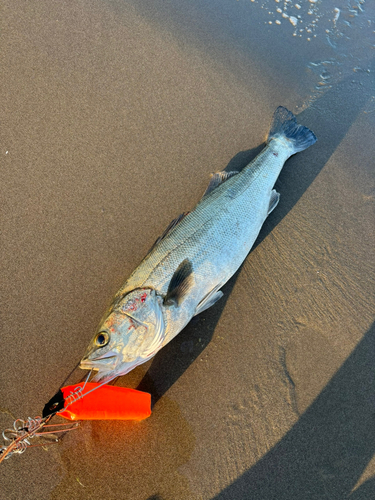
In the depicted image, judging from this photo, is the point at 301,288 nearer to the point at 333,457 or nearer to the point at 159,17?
the point at 333,457

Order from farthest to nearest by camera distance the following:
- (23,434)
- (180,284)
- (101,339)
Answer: (180,284) < (101,339) < (23,434)

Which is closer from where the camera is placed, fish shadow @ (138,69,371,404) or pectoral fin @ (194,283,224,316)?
pectoral fin @ (194,283,224,316)

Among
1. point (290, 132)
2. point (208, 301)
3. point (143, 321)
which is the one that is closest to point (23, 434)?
point (143, 321)

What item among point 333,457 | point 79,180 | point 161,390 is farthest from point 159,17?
point 333,457

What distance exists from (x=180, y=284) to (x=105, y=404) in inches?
46.2

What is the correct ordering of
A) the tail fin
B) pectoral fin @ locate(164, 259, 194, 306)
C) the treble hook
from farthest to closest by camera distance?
the tail fin < pectoral fin @ locate(164, 259, 194, 306) < the treble hook

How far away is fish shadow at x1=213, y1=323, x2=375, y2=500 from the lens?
2.64 meters

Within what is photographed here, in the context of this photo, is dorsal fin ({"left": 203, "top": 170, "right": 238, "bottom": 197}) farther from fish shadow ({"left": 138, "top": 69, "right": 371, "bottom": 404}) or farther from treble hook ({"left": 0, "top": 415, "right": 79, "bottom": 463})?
treble hook ({"left": 0, "top": 415, "right": 79, "bottom": 463})

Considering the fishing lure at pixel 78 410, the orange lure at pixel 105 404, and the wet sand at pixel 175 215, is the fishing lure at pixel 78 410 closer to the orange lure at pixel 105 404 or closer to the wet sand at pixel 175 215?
the orange lure at pixel 105 404

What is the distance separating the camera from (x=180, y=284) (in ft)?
8.75

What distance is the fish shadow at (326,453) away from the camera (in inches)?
104

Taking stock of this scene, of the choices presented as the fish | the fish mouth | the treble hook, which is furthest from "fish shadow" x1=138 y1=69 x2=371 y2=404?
the treble hook

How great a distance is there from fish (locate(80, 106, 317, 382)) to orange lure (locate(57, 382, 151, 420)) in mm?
209

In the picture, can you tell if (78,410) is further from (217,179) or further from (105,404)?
(217,179)
